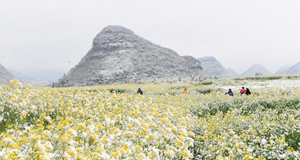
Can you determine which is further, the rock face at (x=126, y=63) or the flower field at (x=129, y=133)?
the rock face at (x=126, y=63)

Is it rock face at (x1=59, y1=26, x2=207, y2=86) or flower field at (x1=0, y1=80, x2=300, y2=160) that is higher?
rock face at (x1=59, y1=26, x2=207, y2=86)

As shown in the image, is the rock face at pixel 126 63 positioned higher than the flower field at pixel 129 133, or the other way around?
the rock face at pixel 126 63

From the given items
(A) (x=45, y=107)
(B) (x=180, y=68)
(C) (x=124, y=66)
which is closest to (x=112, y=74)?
(C) (x=124, y=66)

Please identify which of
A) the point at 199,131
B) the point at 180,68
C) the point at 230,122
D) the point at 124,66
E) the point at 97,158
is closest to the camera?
the point at 97,158

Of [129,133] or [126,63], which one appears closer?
[129,133]

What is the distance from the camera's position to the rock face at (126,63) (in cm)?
10919

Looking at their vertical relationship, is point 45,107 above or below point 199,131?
above

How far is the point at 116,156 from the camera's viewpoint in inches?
143

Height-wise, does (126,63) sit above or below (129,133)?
above

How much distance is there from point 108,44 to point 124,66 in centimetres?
3589

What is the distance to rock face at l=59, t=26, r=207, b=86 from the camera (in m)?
109

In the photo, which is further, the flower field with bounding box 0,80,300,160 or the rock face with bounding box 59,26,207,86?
the rock face with bounding box 59,26,207,86

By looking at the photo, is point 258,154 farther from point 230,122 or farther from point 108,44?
point 108,44

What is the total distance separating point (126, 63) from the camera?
12575 centimetres
